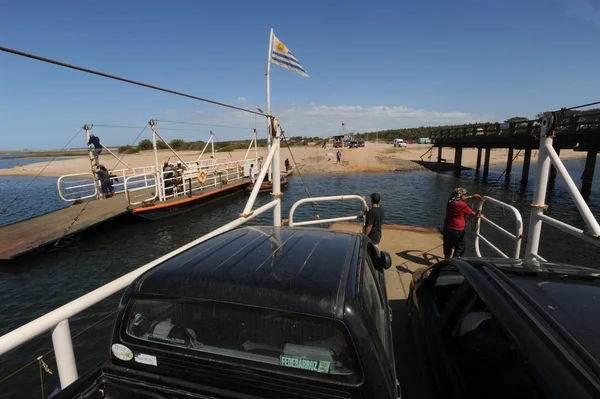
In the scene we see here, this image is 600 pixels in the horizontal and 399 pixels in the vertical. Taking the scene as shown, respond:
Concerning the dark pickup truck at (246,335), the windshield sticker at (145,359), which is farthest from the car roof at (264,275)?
the windshield sticker at (145,359)

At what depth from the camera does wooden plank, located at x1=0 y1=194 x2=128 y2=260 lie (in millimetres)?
9773

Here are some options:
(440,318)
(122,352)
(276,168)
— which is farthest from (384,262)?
(276,168)

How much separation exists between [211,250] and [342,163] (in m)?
43.5

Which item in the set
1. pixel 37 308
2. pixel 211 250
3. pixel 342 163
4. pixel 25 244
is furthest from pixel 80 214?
pixel 342 163

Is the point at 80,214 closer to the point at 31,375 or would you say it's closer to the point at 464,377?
the point at 31,375

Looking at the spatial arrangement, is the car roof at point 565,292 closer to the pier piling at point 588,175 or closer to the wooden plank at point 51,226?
the wooden plank at point 51,226

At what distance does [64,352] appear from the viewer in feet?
6.92

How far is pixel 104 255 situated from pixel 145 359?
10.3m

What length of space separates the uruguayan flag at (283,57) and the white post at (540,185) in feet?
15.2

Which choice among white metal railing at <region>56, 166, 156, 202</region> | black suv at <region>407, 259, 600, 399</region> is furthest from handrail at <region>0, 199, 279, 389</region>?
white metal railing at <region>56, 166, 156, 202</region>

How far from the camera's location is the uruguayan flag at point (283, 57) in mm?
6379

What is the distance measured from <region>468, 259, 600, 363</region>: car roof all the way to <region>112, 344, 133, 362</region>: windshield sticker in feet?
8.47

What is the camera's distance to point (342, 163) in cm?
4509

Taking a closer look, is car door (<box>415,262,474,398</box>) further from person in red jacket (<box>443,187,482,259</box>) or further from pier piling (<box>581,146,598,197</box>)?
pier piling (<box>581,146,598,197</box>)
